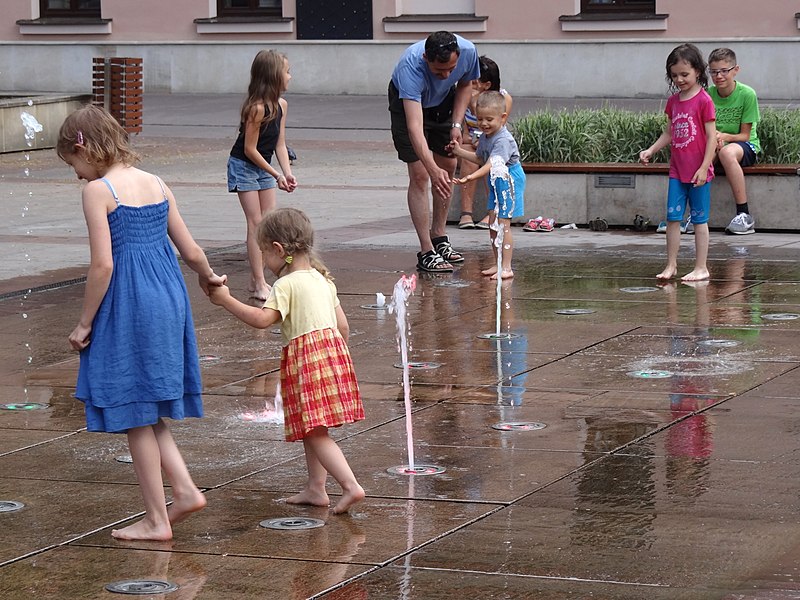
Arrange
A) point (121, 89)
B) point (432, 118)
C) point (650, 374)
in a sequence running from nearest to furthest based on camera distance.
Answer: point (650, 374) → point (432, 118) → point (121, 89)

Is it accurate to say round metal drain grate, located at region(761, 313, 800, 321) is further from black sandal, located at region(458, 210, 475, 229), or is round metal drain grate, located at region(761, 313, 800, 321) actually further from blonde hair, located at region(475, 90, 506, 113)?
black sandal, located at region(458, 210, 475, 229)

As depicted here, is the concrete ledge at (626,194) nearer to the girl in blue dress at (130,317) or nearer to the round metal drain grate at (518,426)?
the round metal drain grate at (518,426)

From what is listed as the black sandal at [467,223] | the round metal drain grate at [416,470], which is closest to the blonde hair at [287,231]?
the round metal drain grate at [416,470]

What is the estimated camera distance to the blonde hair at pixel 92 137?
498 cm

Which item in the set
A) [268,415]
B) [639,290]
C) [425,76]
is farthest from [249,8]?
[268,415]

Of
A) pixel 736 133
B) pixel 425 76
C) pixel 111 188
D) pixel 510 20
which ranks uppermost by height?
pixel 510 20

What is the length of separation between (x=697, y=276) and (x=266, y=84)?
3.07 m

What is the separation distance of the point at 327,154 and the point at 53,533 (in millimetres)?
16111

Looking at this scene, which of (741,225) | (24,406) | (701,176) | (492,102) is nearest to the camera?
(24,406)

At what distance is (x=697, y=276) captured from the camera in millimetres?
10094

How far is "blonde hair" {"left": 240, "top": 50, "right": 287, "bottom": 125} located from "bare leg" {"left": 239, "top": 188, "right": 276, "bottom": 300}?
0.50m

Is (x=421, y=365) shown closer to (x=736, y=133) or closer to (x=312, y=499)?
(x=312, y=499)

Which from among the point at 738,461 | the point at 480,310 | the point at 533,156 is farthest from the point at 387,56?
the point at 738,461

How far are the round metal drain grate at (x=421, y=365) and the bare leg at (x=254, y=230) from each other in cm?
218
